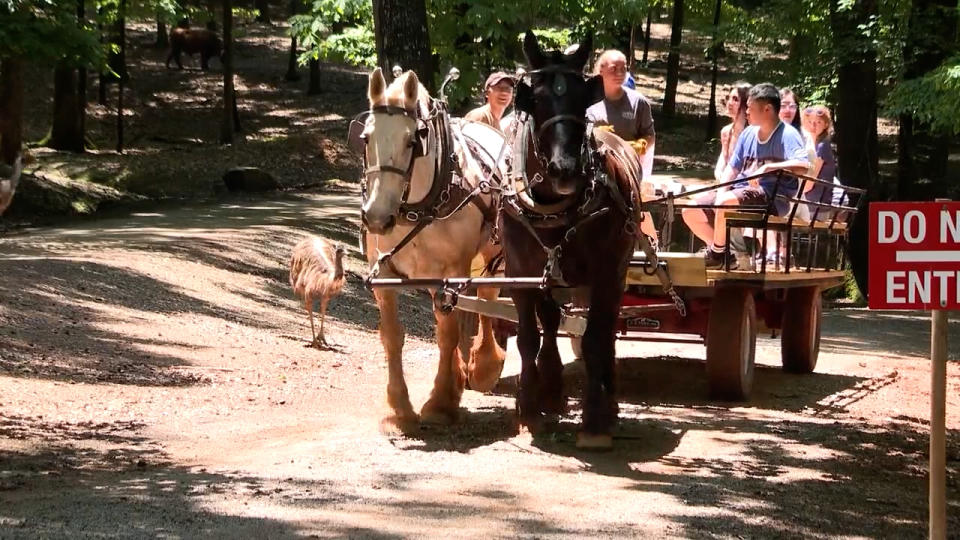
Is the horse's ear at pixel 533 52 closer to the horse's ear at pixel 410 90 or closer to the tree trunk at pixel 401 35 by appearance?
the horse's ear at pixel 410 90

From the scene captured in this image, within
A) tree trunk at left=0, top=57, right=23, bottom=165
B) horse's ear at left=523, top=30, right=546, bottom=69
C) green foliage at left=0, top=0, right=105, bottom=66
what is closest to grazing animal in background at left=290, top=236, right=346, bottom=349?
green foliage at left=0, top=0, right=105, bottom=66

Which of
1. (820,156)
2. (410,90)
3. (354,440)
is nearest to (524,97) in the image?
(410,90)

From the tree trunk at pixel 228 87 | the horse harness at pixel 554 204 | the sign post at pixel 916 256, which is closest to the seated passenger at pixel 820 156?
the horse harness at pixel 554 204

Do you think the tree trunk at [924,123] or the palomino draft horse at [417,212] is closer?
the palomino draft horse at [417,212]

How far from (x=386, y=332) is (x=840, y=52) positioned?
13516 millimetres

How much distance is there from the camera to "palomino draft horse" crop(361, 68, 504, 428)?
9047mm

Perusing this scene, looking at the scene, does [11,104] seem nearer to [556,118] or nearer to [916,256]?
[556,118]

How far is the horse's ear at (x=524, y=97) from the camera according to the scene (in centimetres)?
884

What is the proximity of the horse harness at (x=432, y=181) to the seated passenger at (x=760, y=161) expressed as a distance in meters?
2.48

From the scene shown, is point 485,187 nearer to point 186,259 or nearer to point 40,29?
point 40,29

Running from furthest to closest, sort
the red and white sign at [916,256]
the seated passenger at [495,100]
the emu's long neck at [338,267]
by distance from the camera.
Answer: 1. the emu's long neck at [338,267]
2. the seated passenger at [495,100]
3. the red and white sign at [916,256]

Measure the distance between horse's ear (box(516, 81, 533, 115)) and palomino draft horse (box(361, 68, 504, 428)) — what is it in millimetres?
773

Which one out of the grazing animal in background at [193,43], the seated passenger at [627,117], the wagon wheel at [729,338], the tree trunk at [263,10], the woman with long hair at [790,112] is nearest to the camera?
the wagon wheel at [729,338]

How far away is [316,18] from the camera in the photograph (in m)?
28.1
